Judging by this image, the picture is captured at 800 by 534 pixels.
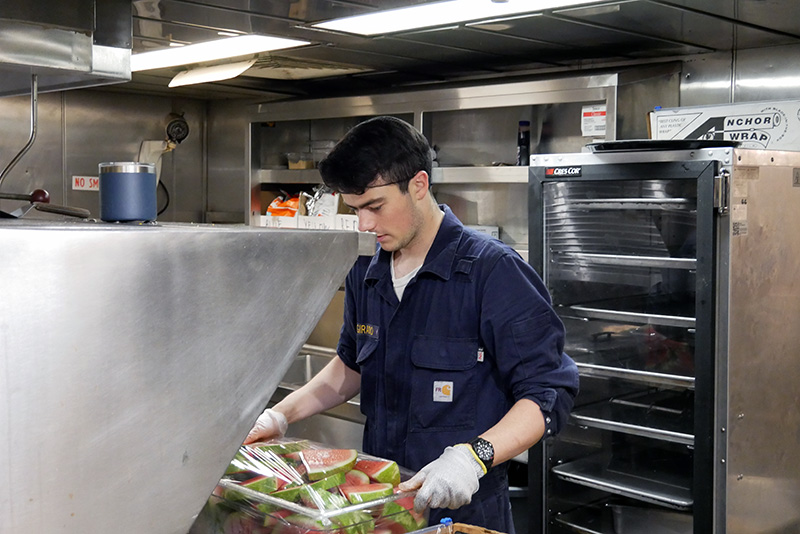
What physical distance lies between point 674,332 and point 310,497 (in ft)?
7.94

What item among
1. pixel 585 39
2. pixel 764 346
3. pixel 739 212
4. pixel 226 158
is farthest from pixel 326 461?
pixel 226 158

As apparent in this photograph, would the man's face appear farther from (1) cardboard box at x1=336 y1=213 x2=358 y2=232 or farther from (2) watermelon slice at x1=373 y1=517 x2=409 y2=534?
(1) cardboard box at x1=336 y1=213 x2=358 y2=232

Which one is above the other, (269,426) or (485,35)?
(485,35)

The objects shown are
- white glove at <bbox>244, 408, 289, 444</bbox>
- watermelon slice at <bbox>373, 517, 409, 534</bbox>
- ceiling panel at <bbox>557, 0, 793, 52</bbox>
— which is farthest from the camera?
ceiling panel at <bbox>557, 0, 793, 52</bbox>

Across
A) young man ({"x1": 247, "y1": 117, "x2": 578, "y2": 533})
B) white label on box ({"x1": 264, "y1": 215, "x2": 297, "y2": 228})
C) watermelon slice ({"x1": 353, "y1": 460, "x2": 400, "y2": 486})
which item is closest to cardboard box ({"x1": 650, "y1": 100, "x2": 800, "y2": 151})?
young man ({"x1": 247, "y1": 117, "x2": 578, "y2": 533})

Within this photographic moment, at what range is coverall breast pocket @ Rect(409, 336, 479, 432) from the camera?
7.34 ft

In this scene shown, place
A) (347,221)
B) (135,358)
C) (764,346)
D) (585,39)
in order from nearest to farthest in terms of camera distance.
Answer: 1. (135,358)
2. (764,346)
3. (585,39)
4. (347,221)

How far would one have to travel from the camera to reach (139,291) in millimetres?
1229

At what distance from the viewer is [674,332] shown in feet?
11.9

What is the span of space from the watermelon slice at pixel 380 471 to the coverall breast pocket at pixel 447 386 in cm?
44

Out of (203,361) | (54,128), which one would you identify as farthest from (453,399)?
(54,128)

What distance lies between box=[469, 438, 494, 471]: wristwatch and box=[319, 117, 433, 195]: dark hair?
0.69 meters

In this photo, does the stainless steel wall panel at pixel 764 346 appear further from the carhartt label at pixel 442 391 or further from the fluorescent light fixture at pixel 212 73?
the fluorescent light fixture at pixel 212 73

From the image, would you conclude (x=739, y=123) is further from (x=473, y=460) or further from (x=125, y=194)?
(x=125, y=194)
